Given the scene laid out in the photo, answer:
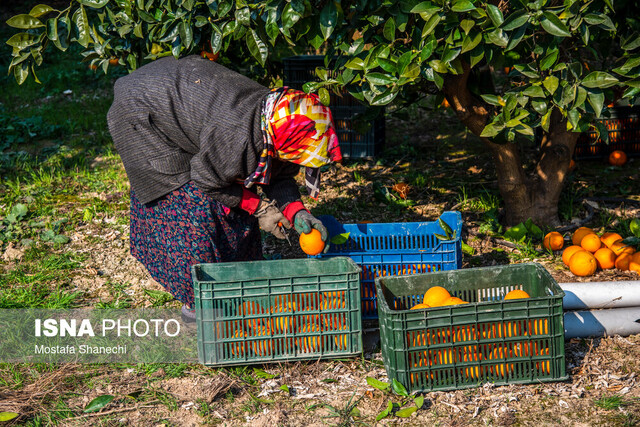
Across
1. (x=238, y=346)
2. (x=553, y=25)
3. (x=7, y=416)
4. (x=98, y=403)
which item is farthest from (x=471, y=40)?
(x=7, y=416)

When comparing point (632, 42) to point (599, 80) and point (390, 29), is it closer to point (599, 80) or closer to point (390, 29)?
point (599, 80)

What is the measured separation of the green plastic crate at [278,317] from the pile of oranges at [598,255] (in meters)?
1.35

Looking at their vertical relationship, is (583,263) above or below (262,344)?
above

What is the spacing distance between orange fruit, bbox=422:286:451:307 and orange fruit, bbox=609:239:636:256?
4.20 ft

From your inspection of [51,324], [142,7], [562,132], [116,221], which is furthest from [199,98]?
[562,132]

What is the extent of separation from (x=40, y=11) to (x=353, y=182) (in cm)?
260

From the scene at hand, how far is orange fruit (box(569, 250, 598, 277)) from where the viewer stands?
3506 millimetres

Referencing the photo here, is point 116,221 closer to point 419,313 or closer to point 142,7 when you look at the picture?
point 142,7

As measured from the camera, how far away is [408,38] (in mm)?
3062

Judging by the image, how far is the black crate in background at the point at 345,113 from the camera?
214 inches

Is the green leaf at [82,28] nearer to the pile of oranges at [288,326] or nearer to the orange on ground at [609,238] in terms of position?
the pile of oranges at [288,326]

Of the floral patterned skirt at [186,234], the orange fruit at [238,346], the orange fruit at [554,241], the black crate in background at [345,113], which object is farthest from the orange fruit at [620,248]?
the black crate in background at [345,113]

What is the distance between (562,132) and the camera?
4.04 metres

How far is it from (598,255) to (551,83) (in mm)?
1249
